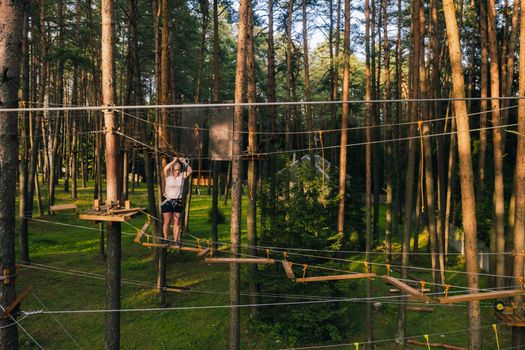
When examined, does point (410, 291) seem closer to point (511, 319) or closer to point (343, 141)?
point (511, 319)

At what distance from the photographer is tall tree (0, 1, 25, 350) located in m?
5.55

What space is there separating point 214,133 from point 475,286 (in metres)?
7.54

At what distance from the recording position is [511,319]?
9.17 meters

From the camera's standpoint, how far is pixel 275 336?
13102 millimetres

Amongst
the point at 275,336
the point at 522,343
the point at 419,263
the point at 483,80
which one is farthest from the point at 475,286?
the point at 419,263

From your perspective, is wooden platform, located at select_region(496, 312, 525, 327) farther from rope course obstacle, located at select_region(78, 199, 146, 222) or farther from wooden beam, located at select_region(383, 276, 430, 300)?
rope course obstacle, located at select_region(78, 199, 146, 222)

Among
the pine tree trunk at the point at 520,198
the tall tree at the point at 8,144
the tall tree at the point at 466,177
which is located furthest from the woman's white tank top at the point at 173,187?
the pine tree trunk at the point at 520,198

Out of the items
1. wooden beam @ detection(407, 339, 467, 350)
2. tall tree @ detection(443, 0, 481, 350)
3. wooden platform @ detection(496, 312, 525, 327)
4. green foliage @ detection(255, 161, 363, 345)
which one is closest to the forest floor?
wooden beam @ detection(407, 339, 467, 350)

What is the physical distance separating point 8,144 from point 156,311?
35.2ft

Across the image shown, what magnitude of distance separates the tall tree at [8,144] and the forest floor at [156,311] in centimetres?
501

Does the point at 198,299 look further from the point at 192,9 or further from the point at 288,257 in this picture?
the point at 192,9

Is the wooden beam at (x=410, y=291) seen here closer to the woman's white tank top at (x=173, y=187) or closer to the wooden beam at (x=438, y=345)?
the woman's white tank top at (x=173, y=187)

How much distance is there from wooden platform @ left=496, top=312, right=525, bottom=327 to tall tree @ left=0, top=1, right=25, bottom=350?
30.6 feet

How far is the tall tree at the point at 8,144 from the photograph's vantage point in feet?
18.2
